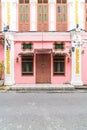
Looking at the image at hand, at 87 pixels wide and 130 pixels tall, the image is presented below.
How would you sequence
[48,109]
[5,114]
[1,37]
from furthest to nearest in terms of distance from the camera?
[1,37], [48,109], [5,114]

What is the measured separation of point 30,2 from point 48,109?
15.2 meters

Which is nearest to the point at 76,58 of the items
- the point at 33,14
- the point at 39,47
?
the point at 39,47

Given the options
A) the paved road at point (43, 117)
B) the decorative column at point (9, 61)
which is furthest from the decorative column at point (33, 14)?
the paved road at point (43, 117)

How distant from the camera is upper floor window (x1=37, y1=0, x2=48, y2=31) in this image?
2658 cm

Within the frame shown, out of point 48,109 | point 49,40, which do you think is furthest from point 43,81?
point 48,109

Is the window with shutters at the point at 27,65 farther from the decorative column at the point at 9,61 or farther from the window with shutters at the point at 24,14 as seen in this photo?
the window with shutters at the point at 24,14

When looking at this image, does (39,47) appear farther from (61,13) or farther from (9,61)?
(61,13)

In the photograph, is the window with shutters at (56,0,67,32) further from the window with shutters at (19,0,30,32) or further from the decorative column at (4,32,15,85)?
the decorative column at (4,32,15,85)

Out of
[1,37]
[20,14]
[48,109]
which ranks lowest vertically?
[48,109]

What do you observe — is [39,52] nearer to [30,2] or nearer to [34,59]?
[34,59]

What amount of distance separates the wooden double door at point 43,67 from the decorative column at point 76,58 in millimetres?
1954

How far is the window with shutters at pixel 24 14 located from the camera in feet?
87.1

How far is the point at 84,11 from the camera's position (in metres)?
26.4

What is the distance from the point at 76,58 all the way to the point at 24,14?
525 cm
